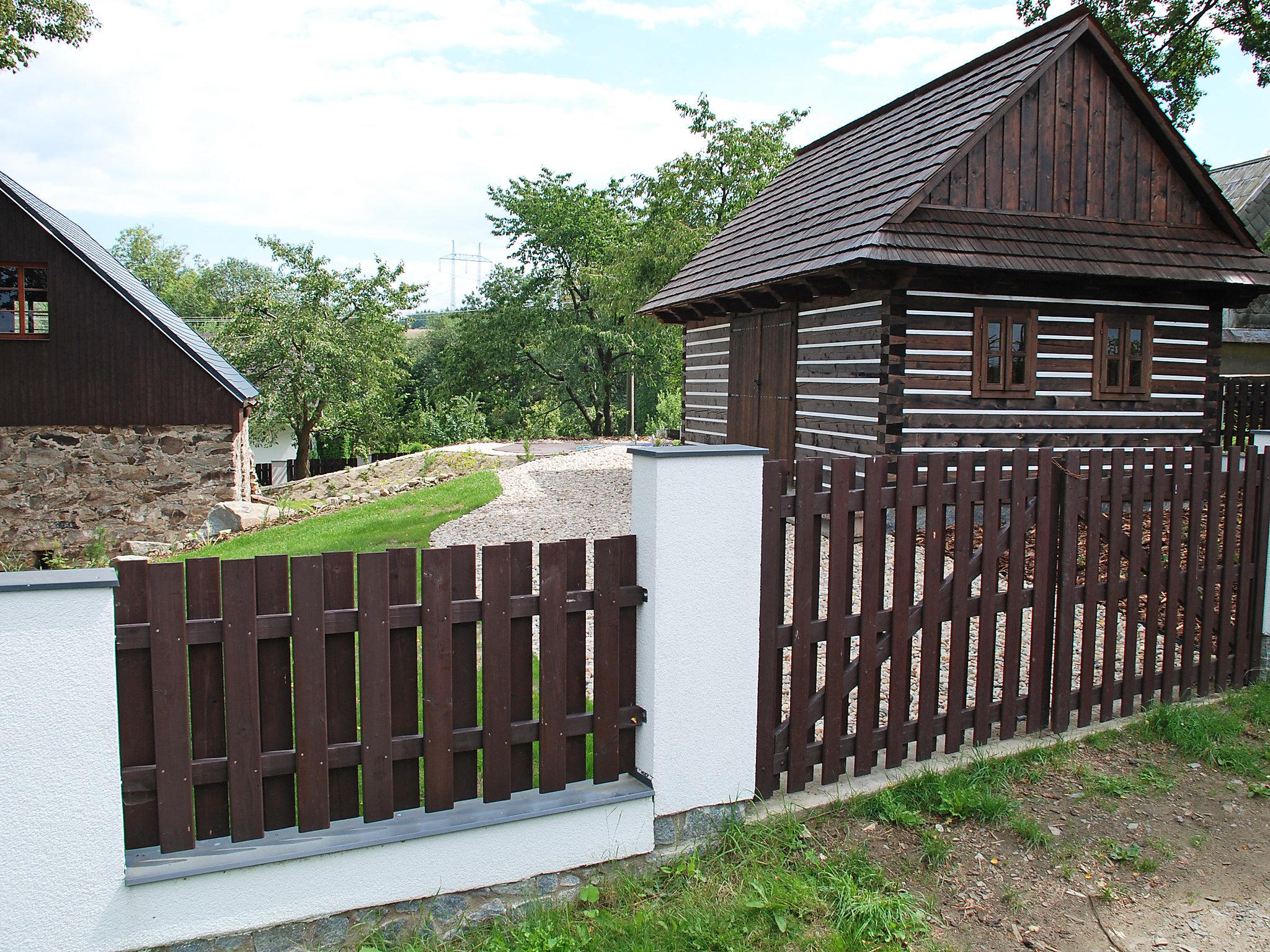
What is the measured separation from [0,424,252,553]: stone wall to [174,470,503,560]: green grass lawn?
363 cm

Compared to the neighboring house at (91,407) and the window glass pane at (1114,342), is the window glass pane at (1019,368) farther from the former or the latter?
the neighboring house at (91,407)

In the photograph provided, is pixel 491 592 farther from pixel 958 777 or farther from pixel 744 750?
pixel 958 777

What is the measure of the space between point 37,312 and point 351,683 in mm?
17631

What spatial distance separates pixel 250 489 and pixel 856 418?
14606 mm

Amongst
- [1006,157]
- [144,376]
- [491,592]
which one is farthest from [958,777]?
[144,376]

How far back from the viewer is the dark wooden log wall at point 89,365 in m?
16.3

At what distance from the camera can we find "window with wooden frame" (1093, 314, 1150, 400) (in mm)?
10961

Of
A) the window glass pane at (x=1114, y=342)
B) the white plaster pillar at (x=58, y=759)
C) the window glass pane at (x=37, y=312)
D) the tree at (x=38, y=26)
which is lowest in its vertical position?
the white plaster pillar at (x=58, y=759)

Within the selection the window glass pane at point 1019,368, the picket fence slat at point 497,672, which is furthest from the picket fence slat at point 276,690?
the window glass pane at point 1019,368

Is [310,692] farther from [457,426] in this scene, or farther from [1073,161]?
[457,426]

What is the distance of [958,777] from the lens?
12.8 ft

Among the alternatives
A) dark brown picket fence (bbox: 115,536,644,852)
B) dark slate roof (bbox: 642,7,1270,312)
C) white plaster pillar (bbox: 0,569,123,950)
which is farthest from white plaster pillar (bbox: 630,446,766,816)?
dark slate roof (bbox: 642,7,1270,312)

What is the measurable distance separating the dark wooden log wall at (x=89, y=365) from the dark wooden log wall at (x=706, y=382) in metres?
8.90

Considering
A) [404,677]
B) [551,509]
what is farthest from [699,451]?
[551,509]
